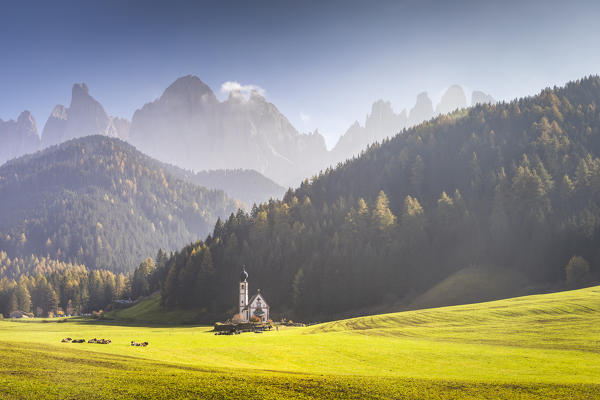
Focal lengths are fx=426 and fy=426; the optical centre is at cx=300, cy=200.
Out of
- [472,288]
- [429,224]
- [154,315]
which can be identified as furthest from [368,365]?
[154,315]

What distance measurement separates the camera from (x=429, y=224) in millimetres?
117375

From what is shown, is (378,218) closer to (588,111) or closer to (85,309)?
(588,111)

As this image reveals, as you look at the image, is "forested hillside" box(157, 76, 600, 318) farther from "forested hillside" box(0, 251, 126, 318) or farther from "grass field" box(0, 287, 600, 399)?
"forested hillside" box(0, 251, 126, 318)

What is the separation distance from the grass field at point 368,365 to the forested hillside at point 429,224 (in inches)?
1866

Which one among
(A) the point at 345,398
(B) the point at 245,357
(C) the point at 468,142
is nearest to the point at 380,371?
(A) the point at 345,398

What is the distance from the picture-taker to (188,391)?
26.0 m

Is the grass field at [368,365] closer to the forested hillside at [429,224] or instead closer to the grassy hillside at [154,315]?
the forested hillside at [429,224]

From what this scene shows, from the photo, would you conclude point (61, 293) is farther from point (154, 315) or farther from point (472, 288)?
point (472, 288)

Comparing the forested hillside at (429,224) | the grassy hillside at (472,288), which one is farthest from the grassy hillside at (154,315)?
Result: the grassy hillside at (472,288)

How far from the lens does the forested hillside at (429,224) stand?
103 metres

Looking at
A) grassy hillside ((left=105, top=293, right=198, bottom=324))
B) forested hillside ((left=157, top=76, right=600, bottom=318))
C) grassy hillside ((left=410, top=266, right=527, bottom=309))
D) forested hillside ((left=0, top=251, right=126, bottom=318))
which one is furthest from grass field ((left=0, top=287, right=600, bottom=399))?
forested hillside ((left=0, top=251, right=126, bottom=318))

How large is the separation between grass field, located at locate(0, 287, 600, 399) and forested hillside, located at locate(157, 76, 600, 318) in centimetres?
4741

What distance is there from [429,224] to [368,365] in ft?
281

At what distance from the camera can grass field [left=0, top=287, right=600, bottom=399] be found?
87.6 ft
